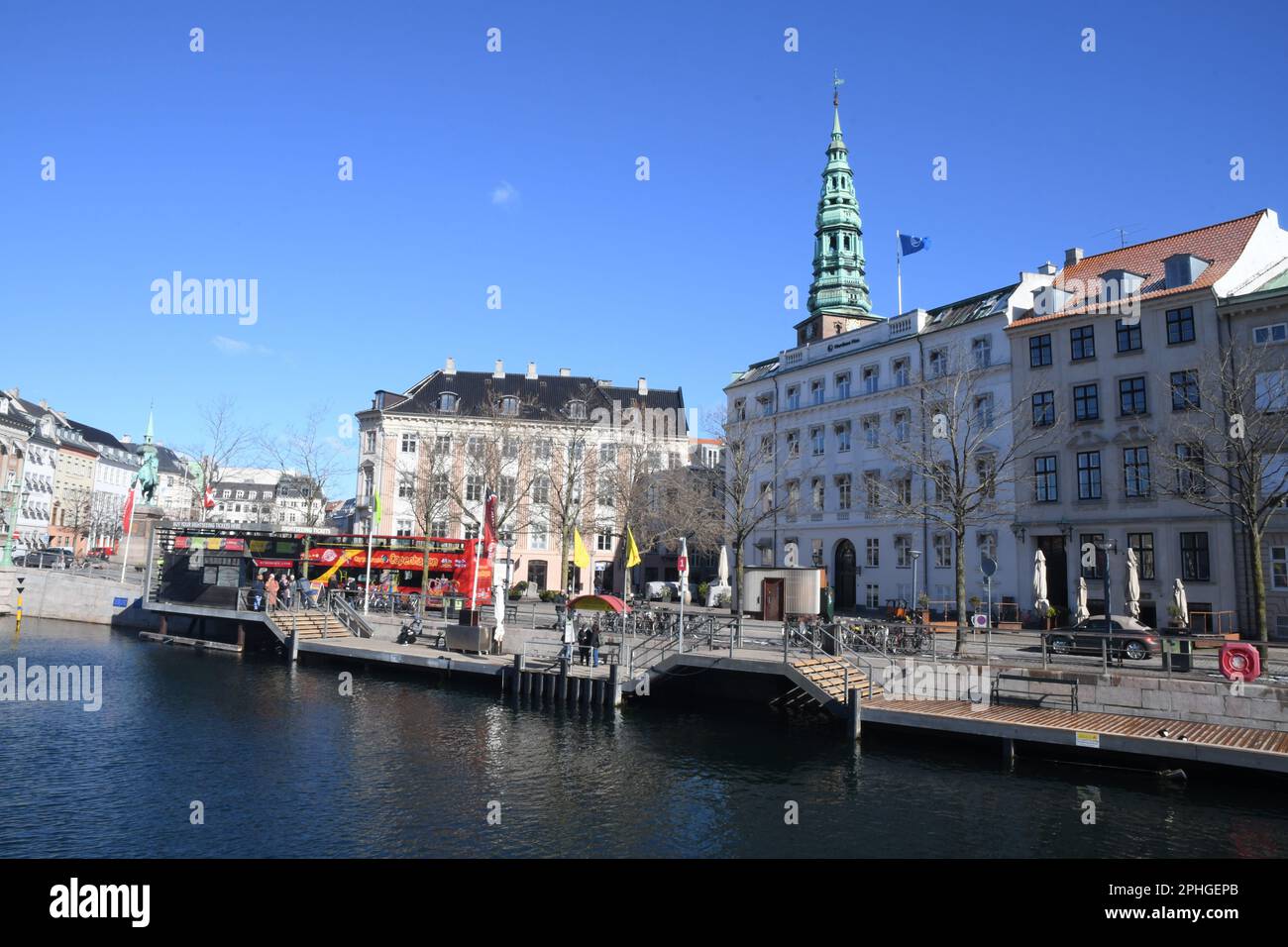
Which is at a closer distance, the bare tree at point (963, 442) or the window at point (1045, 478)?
the bare tree at point (963, 442)

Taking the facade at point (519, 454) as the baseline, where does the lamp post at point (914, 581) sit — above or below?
below

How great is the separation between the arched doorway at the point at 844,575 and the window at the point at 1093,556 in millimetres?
15124

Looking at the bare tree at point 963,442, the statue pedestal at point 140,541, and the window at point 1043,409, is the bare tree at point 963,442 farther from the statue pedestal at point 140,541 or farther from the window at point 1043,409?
the statue pedestal at point 140,541

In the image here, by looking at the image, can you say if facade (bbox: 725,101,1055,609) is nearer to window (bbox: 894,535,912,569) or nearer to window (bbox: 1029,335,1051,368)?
window (bbox: 894,535,912,569)

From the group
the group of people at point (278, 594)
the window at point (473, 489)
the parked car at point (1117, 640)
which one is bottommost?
the parked car at point (1117, 640)

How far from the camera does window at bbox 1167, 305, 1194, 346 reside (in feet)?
129

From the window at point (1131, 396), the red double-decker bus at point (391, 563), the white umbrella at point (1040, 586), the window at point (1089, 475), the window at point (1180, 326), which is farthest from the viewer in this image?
the red double-decker bus at point (391, 563)

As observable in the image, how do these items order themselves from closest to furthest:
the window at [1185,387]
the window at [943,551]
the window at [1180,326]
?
the window at [1185,387] → the window at [1180,326] → the window at [943,551]

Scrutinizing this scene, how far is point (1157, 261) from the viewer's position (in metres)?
43.0

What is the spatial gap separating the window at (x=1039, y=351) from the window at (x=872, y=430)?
10.3 m

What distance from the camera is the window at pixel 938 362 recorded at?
1940 inches

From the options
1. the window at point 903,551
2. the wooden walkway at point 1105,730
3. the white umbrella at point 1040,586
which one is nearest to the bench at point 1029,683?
the wooden walkway at point 1105,730
